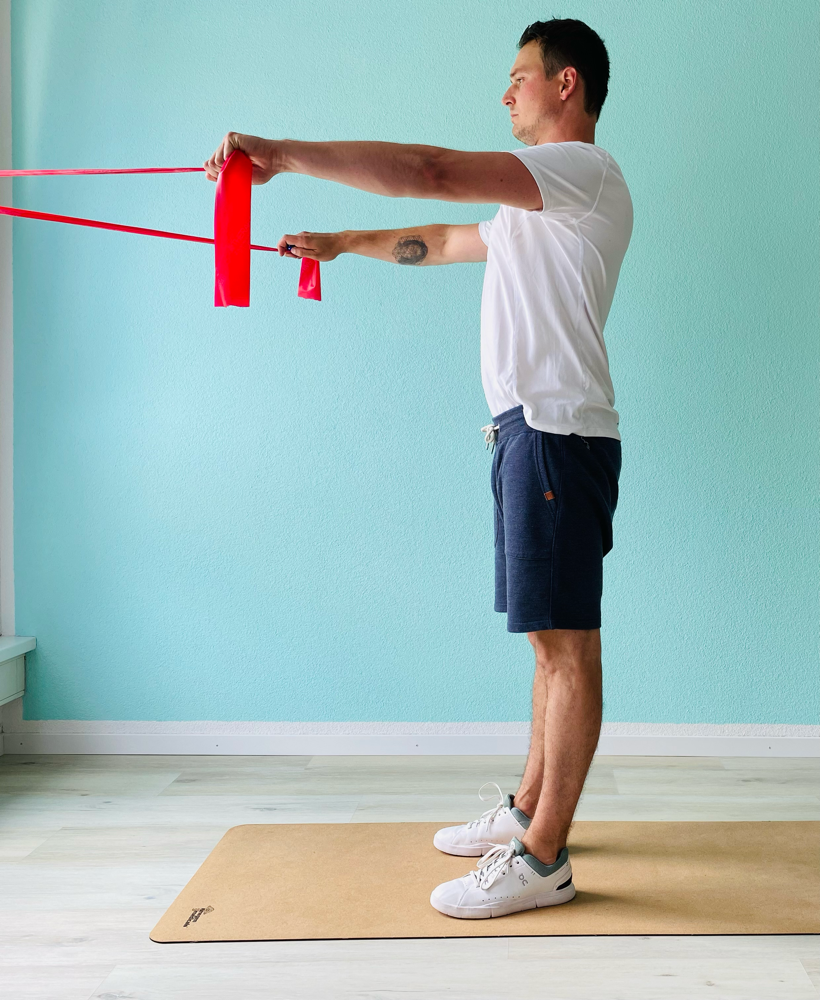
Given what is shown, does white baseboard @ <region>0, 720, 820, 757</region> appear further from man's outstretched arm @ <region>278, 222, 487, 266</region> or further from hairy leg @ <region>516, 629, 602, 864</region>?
man's outstretched arm @ <region>278, 222, 487, 266</region>

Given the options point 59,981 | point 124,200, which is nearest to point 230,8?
point 124,200

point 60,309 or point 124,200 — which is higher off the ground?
point 124,200

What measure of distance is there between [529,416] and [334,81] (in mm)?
1325

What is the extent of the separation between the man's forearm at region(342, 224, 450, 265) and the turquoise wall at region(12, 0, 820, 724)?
1.25 ft

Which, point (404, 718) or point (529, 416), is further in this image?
point (404, 718)

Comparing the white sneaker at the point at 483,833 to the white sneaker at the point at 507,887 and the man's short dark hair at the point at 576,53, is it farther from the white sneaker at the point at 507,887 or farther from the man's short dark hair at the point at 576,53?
the man's short dark hair at the point at 576,53

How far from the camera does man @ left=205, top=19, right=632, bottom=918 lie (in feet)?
5.48

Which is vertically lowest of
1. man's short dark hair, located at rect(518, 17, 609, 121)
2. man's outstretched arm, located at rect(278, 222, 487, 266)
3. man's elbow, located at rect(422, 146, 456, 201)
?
man's elbow, located at rect(422, 146, 456, 201)

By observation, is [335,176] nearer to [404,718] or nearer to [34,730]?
[404,718]

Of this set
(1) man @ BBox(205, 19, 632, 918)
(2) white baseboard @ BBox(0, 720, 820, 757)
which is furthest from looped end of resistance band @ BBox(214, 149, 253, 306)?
(2) white baseboard @ BBox(0, 720, 820, 757)

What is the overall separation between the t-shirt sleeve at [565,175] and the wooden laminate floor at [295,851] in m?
1.22

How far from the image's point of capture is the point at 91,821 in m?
2.12

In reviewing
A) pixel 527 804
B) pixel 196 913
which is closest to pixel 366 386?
pixel 527 804

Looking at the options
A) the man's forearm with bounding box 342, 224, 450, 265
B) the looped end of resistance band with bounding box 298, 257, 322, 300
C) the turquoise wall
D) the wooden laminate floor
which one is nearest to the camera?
the wooden laminate floor
